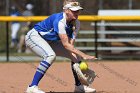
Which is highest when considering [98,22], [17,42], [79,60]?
[79,60]

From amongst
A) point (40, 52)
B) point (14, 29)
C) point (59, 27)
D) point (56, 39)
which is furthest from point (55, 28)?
point (14, 29)

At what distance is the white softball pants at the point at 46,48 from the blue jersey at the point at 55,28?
0.10 metres

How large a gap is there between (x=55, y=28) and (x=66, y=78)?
2818 mm

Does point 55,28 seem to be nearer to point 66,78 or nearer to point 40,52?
point 40,52

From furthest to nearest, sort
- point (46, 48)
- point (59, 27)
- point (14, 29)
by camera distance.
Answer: point (14, 29) → point (46, 48) → point (59, 27)

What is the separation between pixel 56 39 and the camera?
782 cm

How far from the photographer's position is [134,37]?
14906 mm

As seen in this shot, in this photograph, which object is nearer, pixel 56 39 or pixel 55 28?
pixel 55 28

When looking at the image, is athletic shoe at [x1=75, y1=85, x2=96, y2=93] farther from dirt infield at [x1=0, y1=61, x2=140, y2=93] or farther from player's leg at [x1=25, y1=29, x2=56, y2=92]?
player's leg at [x1=25, y1=29, x2=56, y2=92]

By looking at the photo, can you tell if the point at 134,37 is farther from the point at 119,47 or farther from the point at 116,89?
the point at 116,89

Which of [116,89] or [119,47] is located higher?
[116,89]

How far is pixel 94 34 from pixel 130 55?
1233 mm

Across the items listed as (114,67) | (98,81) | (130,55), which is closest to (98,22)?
(130,55)

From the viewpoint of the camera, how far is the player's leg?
7.57m
